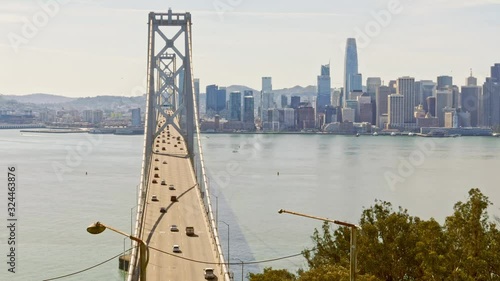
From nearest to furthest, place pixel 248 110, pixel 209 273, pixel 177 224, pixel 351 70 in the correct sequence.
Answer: pixel 209 273 → pixel 177 224 → pixel 248 110 → pixel 351 70

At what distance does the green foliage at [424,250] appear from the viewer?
10.4m

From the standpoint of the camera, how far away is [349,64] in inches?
6432

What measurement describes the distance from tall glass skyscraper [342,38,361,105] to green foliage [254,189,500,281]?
474 ft

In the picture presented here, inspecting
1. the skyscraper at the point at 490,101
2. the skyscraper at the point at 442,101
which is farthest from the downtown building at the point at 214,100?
the skyscraper at the point at 490,101

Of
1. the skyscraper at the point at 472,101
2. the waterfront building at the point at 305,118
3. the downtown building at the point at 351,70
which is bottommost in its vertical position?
the waterfront building at the point at 305,118

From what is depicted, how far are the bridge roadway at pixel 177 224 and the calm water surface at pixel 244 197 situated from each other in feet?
5.74

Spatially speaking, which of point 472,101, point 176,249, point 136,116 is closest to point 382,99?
point 472,101

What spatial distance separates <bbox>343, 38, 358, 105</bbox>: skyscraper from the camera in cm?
15799

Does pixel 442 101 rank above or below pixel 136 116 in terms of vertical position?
above

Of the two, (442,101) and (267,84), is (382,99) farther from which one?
(267,84)

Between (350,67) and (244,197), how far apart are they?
442ft

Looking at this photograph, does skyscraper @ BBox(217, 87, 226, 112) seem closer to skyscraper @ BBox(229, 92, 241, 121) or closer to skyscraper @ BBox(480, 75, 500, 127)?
skyscraper @ BBox(229, 92, 241, 121)

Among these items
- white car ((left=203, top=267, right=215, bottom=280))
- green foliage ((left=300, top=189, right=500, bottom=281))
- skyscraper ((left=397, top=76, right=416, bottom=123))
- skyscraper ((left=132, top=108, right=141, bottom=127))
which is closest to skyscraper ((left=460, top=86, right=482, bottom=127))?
skyscraper ((left=397, top=76, right=416, bottom=123))

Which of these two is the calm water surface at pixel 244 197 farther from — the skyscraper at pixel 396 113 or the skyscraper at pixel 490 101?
the skyscraper at pixel 490 101
